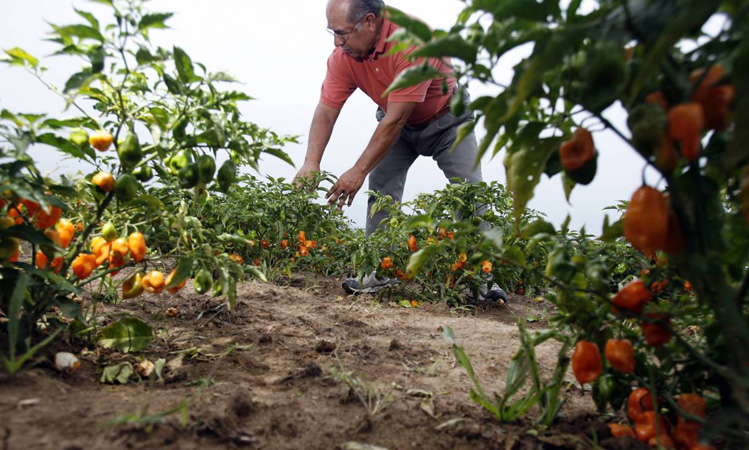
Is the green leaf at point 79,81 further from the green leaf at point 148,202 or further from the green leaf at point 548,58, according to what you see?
the green leaf at point 548,58

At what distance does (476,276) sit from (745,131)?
108 inches

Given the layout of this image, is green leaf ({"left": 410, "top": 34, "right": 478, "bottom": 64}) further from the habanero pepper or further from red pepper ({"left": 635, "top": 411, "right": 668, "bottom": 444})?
red pepper ({"left": 635, "top": 411, "right": 668, "bottom": 444})

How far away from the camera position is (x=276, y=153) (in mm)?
1541

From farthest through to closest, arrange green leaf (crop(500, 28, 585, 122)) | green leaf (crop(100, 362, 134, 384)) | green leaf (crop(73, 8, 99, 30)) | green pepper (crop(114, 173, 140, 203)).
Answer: green leaf (crop(100, 362, 134, 384)) → green pepper (crop(114, 173, 140, 203)) → green leaf (crop(73, 8, 99, 30)) → green leaf (crop(500, 28, 585, 122))

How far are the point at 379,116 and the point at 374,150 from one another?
841 millimetres

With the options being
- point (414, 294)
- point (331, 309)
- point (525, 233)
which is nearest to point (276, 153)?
point (525, 233)

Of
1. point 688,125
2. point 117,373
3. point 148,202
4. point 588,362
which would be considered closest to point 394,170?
point 148,202

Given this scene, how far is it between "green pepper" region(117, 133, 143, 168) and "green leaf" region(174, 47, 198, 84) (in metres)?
0.23

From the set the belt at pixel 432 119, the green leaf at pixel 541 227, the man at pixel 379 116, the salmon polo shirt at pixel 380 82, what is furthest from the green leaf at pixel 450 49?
the belt at pixel 432 119

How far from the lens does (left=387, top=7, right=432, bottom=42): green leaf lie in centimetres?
100

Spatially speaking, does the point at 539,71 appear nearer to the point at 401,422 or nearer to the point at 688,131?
the point at 688,131

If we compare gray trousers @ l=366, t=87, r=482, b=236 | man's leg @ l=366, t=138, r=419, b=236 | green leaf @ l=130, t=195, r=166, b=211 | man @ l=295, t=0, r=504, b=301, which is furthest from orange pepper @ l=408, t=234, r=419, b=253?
green leaf @ l=130, t=195, r=166, b=211

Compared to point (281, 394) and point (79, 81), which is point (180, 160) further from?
point (281, 394)

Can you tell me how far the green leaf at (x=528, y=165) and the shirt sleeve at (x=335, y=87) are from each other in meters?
3.57
